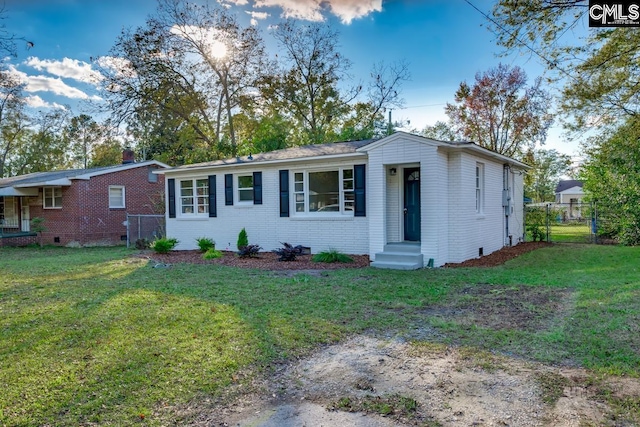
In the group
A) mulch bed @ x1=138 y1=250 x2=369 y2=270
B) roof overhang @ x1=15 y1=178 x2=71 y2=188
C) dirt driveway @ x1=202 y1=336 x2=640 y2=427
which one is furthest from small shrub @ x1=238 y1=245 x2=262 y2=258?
roof overhang @ x1=15 y1=178 x2=71 y2=188

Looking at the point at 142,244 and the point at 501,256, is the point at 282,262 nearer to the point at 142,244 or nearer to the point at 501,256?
the point at 501,256

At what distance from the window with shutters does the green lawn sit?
5889 mm

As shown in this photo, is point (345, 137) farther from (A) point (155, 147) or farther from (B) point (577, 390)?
(B) point (577, 390)

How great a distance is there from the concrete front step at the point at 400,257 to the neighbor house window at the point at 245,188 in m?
5.24

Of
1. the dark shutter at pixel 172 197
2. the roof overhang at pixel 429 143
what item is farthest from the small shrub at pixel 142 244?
the roof overhang at pixel 429 143

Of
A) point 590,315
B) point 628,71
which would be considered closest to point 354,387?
point 590,315

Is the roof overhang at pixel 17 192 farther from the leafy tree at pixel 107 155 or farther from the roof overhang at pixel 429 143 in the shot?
the leafy tree at pixel 107 155

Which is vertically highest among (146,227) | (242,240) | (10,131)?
(10,131)

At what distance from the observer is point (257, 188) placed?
13.4 metres

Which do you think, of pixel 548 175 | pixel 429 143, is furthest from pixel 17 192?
pixel 548 175

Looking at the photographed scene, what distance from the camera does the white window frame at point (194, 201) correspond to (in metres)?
14.9

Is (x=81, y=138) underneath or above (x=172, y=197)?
above

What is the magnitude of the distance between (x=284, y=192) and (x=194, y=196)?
4206 millimetres

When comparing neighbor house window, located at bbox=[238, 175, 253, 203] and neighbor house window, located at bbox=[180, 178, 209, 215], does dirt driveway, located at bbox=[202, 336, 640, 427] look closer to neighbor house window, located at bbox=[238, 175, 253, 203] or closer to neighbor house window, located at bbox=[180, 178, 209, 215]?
neighbor house window, located at bbox=[238, 175, 253, 203]
